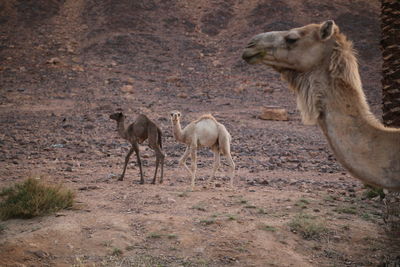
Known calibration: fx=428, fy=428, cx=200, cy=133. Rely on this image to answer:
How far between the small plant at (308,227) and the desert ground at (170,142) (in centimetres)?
4

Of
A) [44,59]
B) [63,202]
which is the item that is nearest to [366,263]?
[63,202]

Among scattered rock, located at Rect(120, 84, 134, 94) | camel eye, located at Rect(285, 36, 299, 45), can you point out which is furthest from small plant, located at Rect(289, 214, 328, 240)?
scattered rock, located at Rect(120, 84, 134, 94)

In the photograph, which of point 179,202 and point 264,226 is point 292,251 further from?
point 179,202

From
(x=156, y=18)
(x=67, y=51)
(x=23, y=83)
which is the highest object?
(x=156, y=18)

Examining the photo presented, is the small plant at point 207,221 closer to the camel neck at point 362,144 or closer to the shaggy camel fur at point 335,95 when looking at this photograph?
the shaggy camel fur at point 335,95

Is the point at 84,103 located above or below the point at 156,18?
below

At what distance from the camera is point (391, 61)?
6.91m

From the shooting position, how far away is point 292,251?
5922 mm

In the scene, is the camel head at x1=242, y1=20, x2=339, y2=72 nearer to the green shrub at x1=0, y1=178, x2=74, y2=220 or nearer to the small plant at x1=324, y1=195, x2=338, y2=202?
the green shrub at x1=0, y1=178, x2=74, y2=220

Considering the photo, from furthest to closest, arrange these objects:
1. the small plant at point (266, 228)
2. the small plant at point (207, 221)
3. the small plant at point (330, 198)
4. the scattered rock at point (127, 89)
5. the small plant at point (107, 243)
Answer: the scattered rock at point (127, 89), the small plant at point (330, 198), the small plant at point (207, 221), the small plant at point (266, 228), the small plant at point (107, 243)

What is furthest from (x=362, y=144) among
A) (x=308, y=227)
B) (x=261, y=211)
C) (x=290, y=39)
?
(x=261, y=211)

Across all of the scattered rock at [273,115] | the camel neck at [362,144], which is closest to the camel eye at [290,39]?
the camel neck at [362,144]

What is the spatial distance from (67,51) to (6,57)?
3.55 metres

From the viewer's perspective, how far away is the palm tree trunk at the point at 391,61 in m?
6.88
